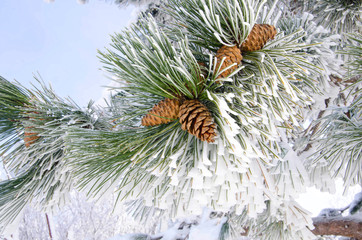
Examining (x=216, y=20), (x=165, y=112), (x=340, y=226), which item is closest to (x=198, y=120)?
(x=165, y=112)

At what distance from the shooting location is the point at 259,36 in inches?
22.9

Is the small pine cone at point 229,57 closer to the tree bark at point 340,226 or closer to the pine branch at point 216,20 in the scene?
the pine branch at point 216,20

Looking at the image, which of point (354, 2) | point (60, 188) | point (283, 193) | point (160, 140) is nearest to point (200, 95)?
point (160, 140)

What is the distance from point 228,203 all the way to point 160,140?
0.21m

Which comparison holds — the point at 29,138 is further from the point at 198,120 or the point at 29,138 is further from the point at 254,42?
the point at 254,42

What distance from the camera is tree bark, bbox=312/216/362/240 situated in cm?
134

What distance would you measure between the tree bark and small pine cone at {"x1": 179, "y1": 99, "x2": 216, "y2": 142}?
1.27 meters

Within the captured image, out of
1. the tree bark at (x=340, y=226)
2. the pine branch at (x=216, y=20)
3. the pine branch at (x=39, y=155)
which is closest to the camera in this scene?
the pine branch at (x=216, y=20)

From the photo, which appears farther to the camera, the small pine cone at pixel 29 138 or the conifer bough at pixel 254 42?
the small pine cone at pixel 29 138

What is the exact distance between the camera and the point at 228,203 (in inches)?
23.0

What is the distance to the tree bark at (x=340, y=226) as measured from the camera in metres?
1.34

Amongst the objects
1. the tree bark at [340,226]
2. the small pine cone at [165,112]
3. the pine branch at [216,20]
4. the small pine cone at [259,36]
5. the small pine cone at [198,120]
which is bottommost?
the tree bark at [340,226]

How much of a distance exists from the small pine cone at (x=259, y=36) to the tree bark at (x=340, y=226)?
1267mm

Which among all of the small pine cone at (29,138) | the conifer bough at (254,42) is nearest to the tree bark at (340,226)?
the conifer bough at (254,42)
